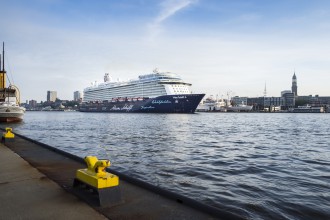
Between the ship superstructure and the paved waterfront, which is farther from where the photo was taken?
the ship superstructure

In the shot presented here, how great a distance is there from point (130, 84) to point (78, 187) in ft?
290

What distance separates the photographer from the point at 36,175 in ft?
18.6

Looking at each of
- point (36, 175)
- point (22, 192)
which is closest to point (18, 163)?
point (36, 175)

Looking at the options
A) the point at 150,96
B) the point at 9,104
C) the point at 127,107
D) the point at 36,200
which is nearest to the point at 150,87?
the point at 150,96

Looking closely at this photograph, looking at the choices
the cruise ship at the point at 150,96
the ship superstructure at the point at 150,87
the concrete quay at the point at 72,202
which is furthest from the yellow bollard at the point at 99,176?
the ship superstructure at the point at 150,87

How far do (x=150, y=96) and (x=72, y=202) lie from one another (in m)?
80.5

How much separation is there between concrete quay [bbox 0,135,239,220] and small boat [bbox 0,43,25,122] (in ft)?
101

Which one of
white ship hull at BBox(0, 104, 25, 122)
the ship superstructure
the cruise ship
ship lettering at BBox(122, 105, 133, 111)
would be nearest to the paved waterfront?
white ship hull at BBox(0, 104, 25, 122)

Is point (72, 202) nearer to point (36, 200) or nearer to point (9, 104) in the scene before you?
point (36, 200)

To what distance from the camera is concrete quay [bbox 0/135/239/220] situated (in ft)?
12.0

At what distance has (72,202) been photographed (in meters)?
4.09

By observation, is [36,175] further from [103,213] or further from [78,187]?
[103,213]

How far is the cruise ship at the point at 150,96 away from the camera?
258 feet

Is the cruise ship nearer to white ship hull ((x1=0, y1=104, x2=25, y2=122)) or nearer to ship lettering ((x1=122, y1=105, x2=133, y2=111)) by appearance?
ship lettering ((x1=122, y1=105, x2=133, y2=111))
